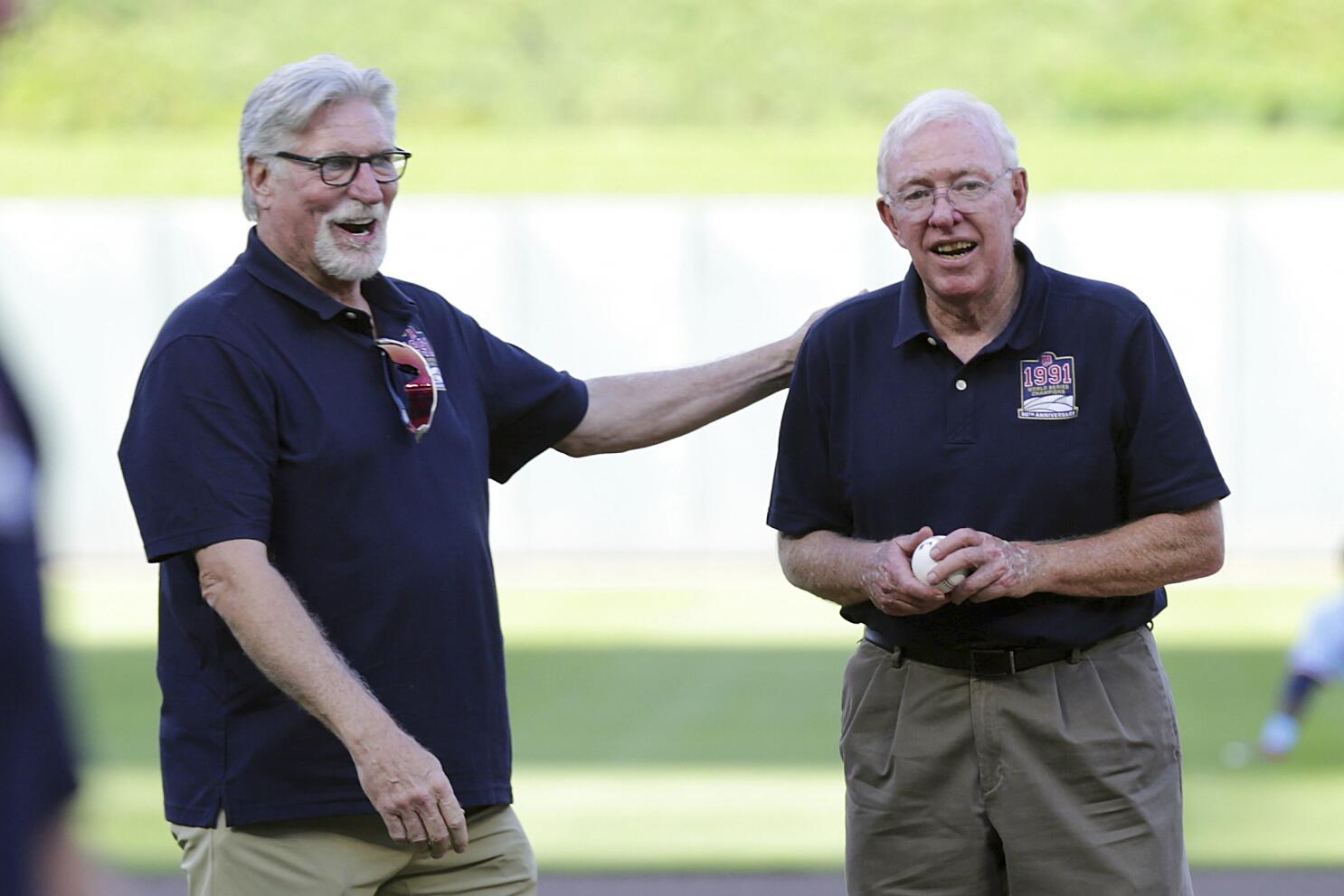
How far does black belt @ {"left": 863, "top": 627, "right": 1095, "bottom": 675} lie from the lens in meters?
3.51

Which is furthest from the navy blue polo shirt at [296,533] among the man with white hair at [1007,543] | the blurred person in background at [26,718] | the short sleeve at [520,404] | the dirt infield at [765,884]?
the dirt infield at [765,884]

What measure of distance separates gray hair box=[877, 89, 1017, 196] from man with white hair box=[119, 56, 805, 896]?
999 mm

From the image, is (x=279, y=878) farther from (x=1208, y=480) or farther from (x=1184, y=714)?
(x=1184, y=714)

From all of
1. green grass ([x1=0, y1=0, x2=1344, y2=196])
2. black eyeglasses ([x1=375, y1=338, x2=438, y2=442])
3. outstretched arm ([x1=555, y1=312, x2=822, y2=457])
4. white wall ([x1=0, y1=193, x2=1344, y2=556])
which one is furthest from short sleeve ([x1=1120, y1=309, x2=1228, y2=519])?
green grass ([x1=0, y1=0, x2=1344, y2=196])

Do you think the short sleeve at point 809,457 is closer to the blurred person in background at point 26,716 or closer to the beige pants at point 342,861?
Answer: the beige pants at point 342,861

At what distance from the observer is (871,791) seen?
3.67 meters

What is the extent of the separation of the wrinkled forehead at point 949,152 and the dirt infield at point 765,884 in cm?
322

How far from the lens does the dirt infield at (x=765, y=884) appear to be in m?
6.00

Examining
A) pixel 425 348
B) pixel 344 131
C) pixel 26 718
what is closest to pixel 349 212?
pixel 344 131

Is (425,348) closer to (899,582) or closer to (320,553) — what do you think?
(320,553)

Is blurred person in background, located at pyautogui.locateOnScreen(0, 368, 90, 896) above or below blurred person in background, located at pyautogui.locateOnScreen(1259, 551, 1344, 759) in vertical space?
above

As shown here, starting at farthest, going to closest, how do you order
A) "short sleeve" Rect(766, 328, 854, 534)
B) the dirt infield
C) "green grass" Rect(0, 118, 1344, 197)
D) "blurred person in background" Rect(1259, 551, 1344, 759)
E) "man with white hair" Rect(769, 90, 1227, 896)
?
"green grass" Rect(0, 118, 1344, 197), "blurred person in background" Rect(1259, 551, 1344, 759), the dirt infield, "short sleeve" Rect(766, 328, 854, 534), "man with white hair" Rect(769, 90, 1227, 896)

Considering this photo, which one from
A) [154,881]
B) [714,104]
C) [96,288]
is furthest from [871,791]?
[714,104]

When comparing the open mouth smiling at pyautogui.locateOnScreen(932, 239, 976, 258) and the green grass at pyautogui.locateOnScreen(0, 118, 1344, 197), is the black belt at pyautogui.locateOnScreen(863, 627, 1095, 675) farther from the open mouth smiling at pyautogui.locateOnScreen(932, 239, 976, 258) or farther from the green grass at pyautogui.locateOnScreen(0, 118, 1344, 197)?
the green grass at pyautogui.locateOnScreen(0, 118, 1344, 197)
